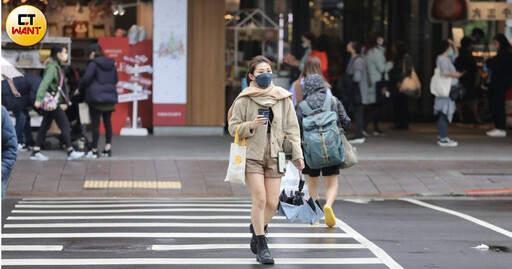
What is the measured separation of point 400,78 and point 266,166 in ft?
41.3

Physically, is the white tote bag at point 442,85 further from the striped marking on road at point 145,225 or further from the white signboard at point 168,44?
the striped marking on road at point 145,225

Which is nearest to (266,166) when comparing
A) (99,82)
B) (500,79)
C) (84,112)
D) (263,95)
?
(263,95)

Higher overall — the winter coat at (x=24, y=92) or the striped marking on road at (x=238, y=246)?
the winter coat at (x=24, y=92)

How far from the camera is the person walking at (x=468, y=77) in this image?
21.8 metres

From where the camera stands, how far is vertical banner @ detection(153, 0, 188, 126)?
19.8 meters

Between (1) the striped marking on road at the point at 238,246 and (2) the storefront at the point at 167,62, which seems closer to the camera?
(1) the striped marking on road at the point at 238,246

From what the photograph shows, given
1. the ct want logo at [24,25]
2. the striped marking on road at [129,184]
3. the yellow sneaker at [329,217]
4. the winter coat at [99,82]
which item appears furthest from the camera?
the winter coat at [99,82]

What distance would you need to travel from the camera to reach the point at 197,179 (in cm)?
1500

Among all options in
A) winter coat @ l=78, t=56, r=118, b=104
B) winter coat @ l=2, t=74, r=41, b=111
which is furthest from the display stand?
winter coat @ l=78, t=56, r=118, b=104

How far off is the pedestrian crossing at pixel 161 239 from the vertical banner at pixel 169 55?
7.04 meters

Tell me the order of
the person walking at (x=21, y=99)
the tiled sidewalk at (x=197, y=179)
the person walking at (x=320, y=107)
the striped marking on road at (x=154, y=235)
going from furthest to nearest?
the person walking at (x=21, y=99) < the tiled sidewalk at (x=197, y=179) < the person walking at (x=320, y=107) < the striped marking on road at (x=154, y=235)

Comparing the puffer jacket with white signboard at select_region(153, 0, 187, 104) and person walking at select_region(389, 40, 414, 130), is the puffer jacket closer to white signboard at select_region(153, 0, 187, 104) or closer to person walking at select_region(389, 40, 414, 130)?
white signboard at select_region(153, 0, 187, 104)

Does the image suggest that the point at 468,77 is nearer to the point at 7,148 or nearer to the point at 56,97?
the point at 56,97

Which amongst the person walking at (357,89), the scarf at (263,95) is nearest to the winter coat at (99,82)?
the person walking at (357,89)
